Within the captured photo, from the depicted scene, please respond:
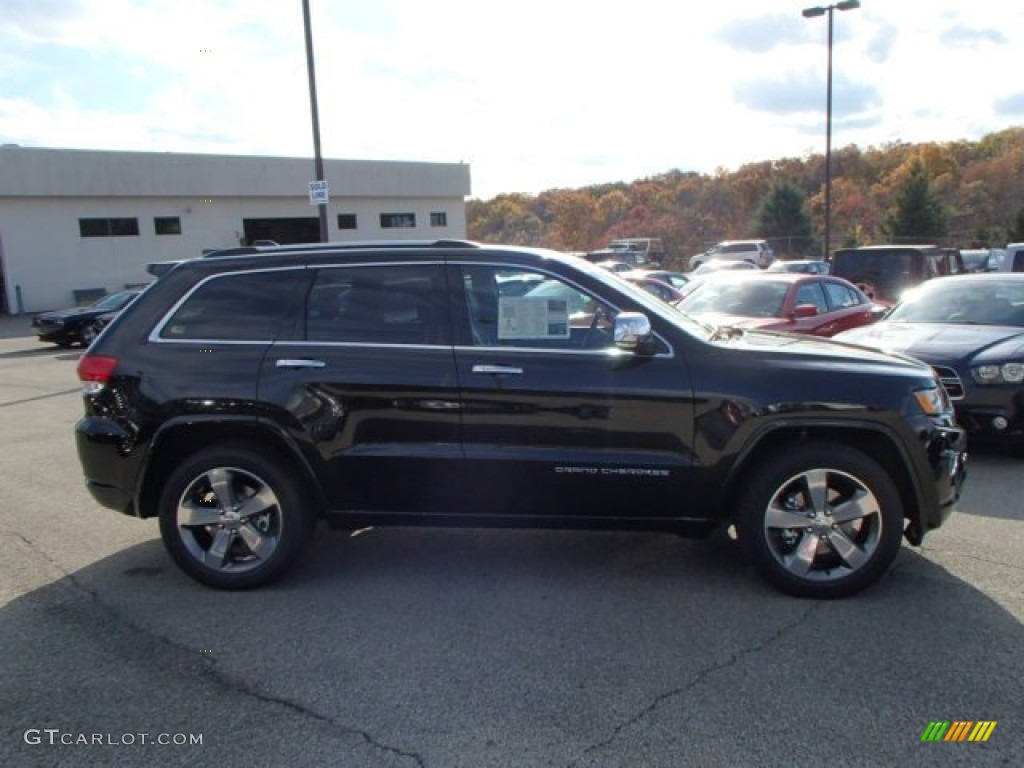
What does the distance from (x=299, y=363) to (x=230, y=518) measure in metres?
0.94

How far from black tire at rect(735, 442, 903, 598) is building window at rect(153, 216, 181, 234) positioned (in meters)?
35.3

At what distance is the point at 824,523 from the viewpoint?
4.03 metres

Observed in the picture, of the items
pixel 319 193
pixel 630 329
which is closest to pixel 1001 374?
pixel 630 329

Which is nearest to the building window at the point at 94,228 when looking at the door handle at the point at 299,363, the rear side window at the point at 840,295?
the rear side window at the point at 840,295

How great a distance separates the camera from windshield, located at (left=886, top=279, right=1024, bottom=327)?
7.81 metres

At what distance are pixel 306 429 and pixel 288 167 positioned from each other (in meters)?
35.5

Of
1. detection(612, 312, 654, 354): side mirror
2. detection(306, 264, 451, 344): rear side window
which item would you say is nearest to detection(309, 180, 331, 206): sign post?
detection(306, 264, 451, 344): rear side window

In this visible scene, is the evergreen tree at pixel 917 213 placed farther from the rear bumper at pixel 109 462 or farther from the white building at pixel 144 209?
the rear bumper at pixel 109 462

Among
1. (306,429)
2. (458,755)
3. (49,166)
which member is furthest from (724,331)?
(49,166)

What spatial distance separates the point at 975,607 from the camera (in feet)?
12.8

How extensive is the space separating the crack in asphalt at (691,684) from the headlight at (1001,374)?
12.1ft

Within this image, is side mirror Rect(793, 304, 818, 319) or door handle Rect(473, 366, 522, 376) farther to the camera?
side mirror Rect(793, 304, 818, 319)

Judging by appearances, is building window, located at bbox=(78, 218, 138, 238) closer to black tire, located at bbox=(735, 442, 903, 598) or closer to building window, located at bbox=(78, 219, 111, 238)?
building window, located at bbox=(78, 219, 111, 238)

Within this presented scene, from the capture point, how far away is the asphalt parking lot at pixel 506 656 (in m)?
2.90
